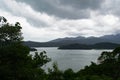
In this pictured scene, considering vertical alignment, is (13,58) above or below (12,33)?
below

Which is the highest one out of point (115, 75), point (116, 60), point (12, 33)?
point (12, 33)

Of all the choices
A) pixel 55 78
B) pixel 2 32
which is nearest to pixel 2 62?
pixel 2 32

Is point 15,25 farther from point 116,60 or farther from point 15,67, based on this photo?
point 116,60

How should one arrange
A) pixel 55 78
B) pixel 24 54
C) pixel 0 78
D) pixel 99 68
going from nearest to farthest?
pixel 0 78 → pixel 24 54 → pixel 55 78 → pixel 99 68

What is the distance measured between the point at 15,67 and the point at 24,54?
65.0 inches

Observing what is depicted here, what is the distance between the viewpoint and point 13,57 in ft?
68.5

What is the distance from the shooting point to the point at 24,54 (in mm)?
21922

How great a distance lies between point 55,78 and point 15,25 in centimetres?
2397

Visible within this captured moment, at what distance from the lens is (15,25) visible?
24250mm

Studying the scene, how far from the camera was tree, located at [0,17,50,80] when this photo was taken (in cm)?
2020

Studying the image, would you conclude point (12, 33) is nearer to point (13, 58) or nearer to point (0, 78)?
point (13, 58)

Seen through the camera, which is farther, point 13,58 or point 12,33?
point 12,33

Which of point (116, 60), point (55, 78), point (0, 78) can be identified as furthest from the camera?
point (116, 60)

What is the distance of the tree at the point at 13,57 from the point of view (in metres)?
20.2
